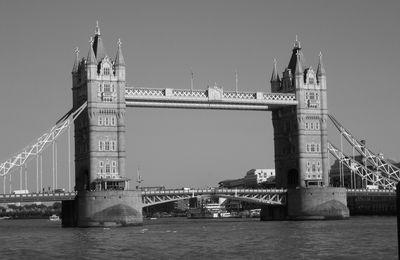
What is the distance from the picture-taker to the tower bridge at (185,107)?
134000mm

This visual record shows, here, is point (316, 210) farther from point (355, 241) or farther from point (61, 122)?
point (355, 241)

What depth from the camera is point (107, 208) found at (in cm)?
13162

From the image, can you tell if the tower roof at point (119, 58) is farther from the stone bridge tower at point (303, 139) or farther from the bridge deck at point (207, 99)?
the stone bridge tower at point (303, 139)

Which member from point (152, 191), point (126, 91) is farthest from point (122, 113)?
point (152, 191)

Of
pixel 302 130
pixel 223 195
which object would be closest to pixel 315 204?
pixel 302 130

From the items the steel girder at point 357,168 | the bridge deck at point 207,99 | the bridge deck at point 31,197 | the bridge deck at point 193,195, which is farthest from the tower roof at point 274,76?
the bridge deck at point 31,197

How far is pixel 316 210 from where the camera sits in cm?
14738

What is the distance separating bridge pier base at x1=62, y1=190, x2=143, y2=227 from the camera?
131m

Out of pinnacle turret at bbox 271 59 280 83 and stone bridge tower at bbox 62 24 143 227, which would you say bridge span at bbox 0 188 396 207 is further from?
pinnacle turret at bbox 271 59 280 83

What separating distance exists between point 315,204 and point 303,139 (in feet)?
38.1

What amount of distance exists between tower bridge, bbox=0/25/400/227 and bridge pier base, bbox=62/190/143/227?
0.14 meters

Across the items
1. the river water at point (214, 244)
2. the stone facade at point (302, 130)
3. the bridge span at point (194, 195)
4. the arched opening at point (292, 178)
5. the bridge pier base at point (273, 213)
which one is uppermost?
the stone facade at point (302, 130)

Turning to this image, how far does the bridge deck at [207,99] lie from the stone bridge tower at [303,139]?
Result: 292 cm

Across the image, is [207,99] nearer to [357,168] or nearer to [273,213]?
[273,213]
